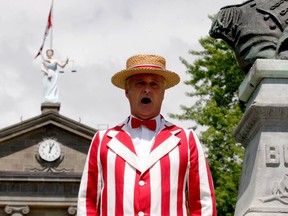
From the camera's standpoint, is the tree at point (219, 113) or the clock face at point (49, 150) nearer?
the tree at point (219, 113)

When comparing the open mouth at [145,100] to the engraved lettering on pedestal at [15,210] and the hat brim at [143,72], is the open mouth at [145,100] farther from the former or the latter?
the engraved lettering on pedestal at [15,210]

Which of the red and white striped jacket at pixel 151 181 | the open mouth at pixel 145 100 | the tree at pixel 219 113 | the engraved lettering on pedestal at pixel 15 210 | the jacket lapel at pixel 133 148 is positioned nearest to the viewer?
the red and white striped jacket at pixel 151 181

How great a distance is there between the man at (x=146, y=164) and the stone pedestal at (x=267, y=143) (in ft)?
4.62

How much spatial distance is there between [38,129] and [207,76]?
75.7 ft

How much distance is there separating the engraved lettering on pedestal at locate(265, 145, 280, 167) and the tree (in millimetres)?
13008

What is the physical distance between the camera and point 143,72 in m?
5.93

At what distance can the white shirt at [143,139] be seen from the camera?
587 centimetres

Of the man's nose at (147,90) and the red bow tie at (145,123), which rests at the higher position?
the man's nose at (147,90)

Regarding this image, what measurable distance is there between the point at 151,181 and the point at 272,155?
1792 mm

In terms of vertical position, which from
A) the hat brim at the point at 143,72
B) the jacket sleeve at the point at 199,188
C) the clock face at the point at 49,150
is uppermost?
the clock face at the point at 49,150

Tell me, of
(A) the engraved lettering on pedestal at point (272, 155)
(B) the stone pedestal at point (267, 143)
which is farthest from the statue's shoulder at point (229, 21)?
(A) the engraved lettering on pedestal at point (272, 155)

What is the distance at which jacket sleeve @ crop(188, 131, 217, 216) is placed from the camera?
5.70 meters

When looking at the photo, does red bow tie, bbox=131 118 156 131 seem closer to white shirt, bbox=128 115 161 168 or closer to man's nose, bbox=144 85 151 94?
white shirt, bbox=128 115 161 168

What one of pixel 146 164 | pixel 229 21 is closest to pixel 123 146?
pixel 146 164
